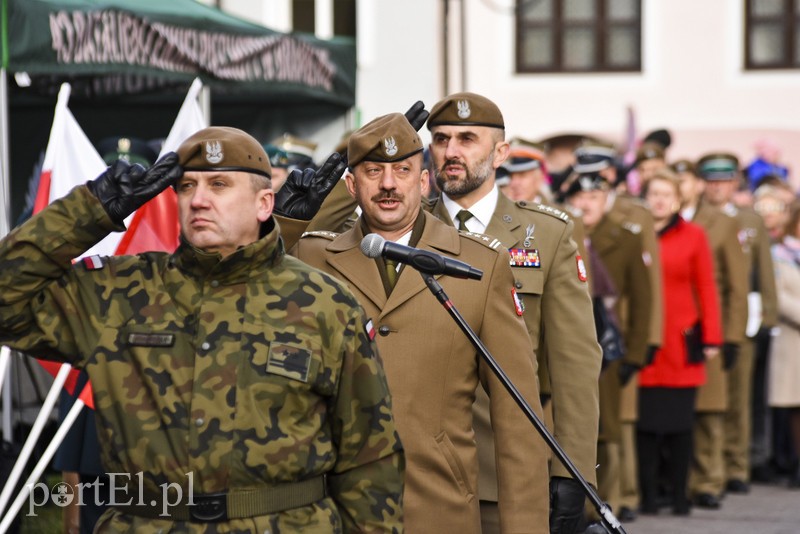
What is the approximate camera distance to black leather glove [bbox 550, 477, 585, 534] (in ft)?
17.7

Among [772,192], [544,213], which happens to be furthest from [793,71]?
[544,213]

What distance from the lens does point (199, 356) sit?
394 centimetres

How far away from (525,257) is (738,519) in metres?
5.54

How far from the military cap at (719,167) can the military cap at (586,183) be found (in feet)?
11.0

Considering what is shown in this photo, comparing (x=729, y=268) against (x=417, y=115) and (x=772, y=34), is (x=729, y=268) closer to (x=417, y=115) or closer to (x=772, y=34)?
(x=417, y=115)

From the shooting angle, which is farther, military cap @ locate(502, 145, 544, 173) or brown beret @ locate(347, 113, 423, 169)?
military cap @ locate(502, 145, 544, 173)

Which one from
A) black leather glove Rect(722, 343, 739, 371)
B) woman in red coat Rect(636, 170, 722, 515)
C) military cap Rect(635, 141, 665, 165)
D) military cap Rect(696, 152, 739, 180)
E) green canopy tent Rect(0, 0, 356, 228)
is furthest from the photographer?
military cap Rect(696, 152, 739, 180)

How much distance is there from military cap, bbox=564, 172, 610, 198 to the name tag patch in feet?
20.8

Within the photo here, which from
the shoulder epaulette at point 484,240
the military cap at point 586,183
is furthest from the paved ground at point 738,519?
the shoulder epaulette at point 484,240

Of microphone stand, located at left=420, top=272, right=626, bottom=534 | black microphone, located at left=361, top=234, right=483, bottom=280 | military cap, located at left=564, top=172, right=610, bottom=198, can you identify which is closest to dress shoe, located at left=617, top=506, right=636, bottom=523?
military cap, located at left=564, top=172, right=610, bottom=198

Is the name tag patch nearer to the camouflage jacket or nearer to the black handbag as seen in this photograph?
the camouflage jacket

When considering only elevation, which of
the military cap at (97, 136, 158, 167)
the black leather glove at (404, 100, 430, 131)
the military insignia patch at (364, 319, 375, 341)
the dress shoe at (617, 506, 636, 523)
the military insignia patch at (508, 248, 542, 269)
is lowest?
the dress shoe at (617, 506, 636, 523)

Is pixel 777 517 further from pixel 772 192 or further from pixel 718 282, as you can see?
pixel 772 192

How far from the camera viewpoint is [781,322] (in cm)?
1299
